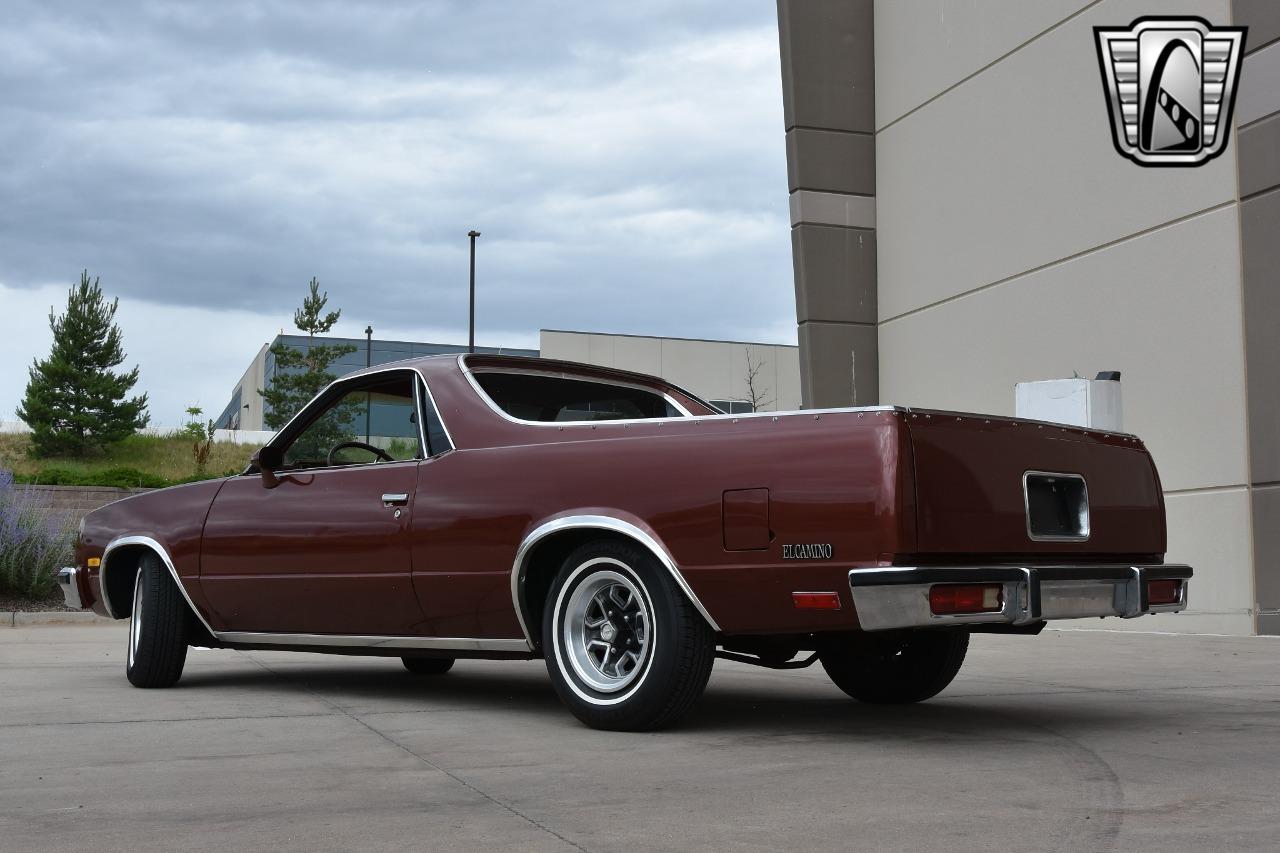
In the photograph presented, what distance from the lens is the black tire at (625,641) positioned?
5086 millimetres

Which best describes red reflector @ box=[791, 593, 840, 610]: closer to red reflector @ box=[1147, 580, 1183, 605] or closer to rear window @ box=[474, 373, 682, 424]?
red reflector @ box=[1147, 580, 1183, 605]

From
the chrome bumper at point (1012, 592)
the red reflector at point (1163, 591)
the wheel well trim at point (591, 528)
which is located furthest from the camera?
the red reflector at point (1163, 591)

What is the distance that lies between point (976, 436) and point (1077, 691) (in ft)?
9.10

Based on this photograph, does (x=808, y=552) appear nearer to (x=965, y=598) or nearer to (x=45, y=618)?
(x=965, y=598)

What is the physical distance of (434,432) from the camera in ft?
20.3

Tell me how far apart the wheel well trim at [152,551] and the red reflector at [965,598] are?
4115 mm

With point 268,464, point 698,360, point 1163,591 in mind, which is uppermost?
point 698,360

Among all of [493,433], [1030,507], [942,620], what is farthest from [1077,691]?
[493,433]

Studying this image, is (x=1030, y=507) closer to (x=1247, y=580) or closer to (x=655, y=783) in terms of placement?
(x=655, y=783)

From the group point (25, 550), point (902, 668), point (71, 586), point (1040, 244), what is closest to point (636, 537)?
point (902, 668)

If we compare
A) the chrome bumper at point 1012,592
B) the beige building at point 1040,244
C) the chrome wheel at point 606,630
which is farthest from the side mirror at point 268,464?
the beige building at point 1040,244

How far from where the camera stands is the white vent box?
1351cm

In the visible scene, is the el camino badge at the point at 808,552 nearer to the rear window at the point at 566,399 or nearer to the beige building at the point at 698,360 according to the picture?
the rear window at the point at 566,399

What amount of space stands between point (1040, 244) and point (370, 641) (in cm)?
1126
